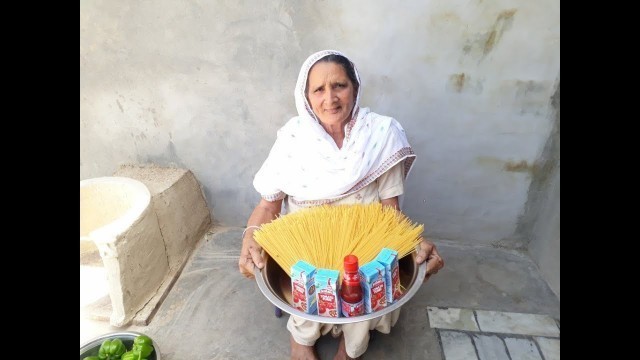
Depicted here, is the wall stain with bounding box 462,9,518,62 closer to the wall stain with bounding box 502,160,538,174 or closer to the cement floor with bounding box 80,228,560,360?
the wall stain with bounding box 502,160,538,174

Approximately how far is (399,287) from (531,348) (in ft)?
3.45

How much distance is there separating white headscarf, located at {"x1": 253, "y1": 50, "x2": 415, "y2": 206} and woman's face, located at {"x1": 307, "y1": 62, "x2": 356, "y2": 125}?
0.05 m

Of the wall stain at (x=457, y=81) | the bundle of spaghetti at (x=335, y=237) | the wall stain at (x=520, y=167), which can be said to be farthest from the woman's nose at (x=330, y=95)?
the wall stain at (x=520, y=167)

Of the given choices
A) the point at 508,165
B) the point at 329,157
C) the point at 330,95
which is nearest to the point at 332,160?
the point at 329,157

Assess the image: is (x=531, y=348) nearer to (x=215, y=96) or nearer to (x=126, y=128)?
(x=215, y=96)

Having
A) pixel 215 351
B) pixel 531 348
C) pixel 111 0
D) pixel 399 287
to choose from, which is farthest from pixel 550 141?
pixel 111 0

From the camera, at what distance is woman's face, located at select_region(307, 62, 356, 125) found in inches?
66.7

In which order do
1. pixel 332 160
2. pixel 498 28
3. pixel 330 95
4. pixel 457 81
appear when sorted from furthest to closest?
pixel 457 81, pixel 498 28, pixel 332 160, pixel 330 95

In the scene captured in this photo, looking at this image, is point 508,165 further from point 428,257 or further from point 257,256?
point 257,256

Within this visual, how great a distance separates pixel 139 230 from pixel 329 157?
1129mm

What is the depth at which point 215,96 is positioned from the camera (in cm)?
Answer: 255

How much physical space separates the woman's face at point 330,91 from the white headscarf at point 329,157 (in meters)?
0.05

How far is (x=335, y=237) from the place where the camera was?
1561 millimetres

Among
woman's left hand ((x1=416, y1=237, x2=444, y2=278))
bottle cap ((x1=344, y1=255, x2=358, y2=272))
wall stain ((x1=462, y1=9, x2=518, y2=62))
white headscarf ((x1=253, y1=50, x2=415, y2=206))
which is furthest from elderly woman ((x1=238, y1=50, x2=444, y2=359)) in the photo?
wall stain ((x1=462, y1=9, x2=518, y2=62))
